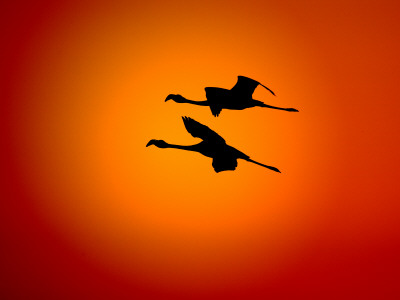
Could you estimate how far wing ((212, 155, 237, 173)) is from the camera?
170cm

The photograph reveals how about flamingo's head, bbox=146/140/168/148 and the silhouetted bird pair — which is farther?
flamingo's head, bbox=146/140/168/148

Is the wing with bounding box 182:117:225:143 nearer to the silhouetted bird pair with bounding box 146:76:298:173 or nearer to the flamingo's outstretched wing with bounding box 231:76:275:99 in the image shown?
the silhouetted bird pair with bounding box 146:76:298:173

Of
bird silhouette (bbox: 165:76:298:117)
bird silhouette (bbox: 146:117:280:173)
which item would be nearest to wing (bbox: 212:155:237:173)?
bird silhouette (bbox: 146:117:280:173)

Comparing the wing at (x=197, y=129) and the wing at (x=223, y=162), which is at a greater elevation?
the wing at (x=197, y=129)

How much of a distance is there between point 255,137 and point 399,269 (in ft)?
2.69

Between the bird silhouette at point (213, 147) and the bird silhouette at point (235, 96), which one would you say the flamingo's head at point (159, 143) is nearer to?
the bird silhouette at point (213, 147)

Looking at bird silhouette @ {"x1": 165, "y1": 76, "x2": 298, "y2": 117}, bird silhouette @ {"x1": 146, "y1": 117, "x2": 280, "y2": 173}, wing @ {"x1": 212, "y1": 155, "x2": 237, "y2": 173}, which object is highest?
bird silhouette @ {"x1": 165, "y1": 76, "x2": 298, "y2": 117}

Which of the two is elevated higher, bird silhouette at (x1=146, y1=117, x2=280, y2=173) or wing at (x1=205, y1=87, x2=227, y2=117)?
wing at (x1=205, y1=87, x2=227, y2=117)

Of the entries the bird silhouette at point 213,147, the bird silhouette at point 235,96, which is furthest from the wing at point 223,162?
the bird silhouette at point 235,96

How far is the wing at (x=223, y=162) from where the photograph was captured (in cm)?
170

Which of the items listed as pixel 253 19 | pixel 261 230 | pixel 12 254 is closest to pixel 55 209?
pixel 12 254

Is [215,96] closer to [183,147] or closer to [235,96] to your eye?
[235,96]

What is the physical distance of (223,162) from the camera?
170cm

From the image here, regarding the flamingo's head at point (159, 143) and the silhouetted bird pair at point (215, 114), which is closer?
the silhouetted bird pair at point (215, 114)
